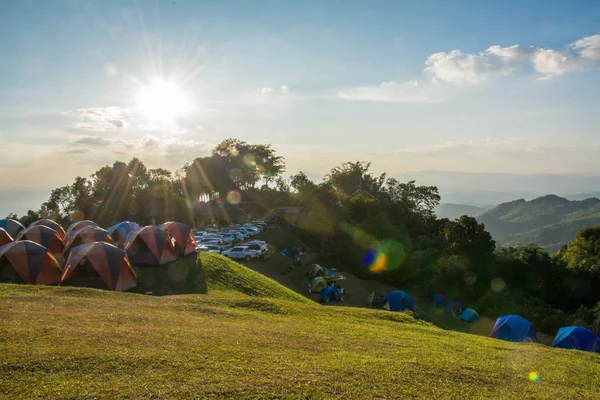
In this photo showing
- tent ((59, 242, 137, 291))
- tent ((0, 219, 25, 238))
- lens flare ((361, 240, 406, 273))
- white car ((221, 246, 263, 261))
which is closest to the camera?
tent ((59, 242, 137, 291))

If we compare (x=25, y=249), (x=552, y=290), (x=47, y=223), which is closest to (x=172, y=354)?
(x=25, y=249)

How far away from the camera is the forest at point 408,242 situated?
1571 inches

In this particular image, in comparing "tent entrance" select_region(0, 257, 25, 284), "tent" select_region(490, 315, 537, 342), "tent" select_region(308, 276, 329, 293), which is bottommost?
"tent" select_region(490, 315, 537, 342)

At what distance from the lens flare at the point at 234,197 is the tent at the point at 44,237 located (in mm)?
52085

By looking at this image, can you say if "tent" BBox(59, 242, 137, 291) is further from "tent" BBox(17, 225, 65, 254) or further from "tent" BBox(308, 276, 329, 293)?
"tent" BBox(308, 276, 329, 293)

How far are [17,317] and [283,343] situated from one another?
26.2 feet

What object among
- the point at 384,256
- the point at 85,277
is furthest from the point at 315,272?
the point at 85,277

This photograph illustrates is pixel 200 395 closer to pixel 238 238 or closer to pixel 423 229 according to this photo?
pixel 238 238

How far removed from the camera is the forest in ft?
131

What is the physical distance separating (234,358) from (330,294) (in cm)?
2398

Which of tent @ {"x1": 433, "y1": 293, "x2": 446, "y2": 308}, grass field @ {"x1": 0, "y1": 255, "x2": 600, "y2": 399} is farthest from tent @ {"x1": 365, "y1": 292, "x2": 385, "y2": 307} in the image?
grass field @ {"x1": 0, "y1": 255, "x2": 600, "y2": 399}

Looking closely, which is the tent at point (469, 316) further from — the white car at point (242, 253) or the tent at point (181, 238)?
the tent at point (181, 238)

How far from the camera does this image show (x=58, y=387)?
736 centimetres

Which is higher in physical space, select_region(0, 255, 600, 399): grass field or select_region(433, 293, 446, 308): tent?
select_region(0, 255, 600, 399): grass field
